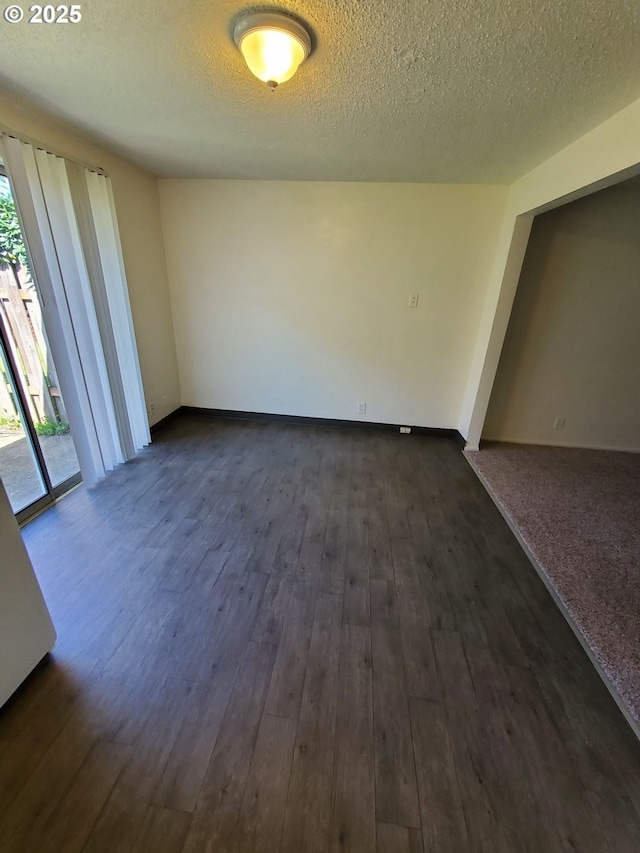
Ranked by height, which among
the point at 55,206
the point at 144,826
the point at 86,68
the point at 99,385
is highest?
the point at 86,68

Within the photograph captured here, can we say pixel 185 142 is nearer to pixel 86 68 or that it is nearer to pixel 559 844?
pixel 86 68

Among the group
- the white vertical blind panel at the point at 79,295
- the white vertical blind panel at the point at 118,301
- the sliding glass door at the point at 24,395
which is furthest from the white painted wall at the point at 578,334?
the sliding glass door at the point at 24,395

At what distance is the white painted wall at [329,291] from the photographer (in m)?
3.11

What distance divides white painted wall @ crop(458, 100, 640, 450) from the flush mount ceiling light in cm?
159

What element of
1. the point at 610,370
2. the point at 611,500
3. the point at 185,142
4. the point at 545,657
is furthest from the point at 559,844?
the point at 185,142

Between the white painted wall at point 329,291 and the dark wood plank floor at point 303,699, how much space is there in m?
1.74

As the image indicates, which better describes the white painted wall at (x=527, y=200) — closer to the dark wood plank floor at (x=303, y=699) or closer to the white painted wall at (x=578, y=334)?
the white painted wall at (x=578, y=334)

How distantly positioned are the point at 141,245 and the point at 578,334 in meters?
4.19

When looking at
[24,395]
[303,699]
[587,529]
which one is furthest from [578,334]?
[24,395]

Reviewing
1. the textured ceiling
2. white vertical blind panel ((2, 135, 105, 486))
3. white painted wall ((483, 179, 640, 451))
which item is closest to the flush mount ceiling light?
the textured ceiling

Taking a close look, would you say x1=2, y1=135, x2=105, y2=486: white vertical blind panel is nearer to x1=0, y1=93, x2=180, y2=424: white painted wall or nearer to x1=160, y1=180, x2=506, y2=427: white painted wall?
x1=0, y1=93, x2=180, y2=424: white painted wall

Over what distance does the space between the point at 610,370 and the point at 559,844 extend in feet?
11.9

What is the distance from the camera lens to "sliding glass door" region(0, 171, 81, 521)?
6.77 feet

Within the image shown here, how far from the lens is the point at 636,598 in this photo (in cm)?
185
